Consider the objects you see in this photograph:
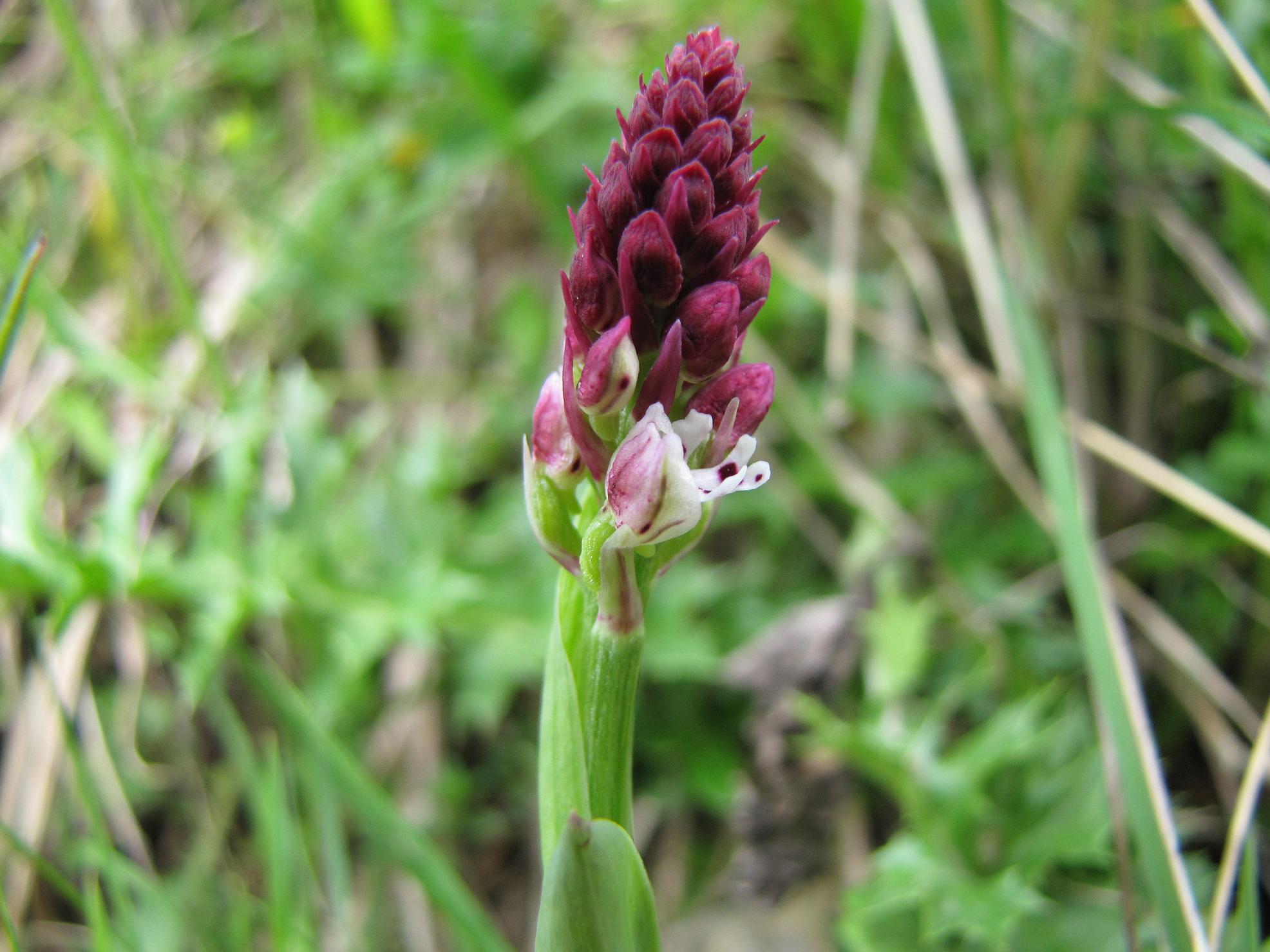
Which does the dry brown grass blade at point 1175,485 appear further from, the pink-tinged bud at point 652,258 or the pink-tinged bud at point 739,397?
the pink-tinged bud at point 652,258

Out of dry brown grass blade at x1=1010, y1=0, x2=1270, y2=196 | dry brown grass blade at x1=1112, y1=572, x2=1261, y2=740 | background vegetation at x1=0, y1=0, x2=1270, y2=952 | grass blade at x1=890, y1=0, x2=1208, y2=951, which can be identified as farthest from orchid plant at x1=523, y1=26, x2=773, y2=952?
dry brown grass blade at x1=1112, y1=572, x2=1261, y2=740

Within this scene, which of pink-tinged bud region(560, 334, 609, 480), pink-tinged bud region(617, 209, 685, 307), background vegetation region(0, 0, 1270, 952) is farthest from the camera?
background vegetation region(0, 0, 1270, 952)

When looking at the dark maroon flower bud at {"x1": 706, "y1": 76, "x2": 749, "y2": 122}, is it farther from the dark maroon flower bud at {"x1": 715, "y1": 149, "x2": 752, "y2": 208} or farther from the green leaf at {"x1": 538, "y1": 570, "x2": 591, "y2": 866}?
the green leaf at {"x1": 538, "y1": 570, "x2": 591, "y2": 866}

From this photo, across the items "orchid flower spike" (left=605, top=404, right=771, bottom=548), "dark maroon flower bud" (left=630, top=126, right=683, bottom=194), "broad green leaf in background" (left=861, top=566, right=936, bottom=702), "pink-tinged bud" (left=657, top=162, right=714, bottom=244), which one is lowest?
"broad green leaf in background" (left=861, top=566, right=936, bottom=702)

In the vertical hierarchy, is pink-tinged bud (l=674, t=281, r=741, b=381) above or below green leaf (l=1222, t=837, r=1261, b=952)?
above

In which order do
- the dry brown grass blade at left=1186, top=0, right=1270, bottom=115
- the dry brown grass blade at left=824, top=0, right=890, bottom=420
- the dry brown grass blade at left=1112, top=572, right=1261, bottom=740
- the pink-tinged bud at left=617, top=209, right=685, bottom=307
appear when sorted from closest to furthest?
the pink-tinged bud at left=617, top=209, right=685, bottom=307, the dry brown grass blade at left=1186, top=0, right=1270, bottom=115, the dry brown grass blade at left=1112, top=572, right=1261, bottom=740, the dry brown grass blade at left=824, top=0, right=890, bottom=420

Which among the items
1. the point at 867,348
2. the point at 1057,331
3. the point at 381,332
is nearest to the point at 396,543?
the point at 381,332
